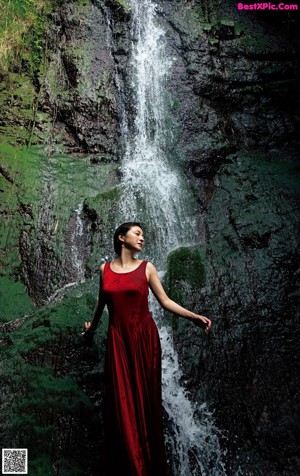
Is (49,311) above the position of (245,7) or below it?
below

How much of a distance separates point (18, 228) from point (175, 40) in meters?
5.48

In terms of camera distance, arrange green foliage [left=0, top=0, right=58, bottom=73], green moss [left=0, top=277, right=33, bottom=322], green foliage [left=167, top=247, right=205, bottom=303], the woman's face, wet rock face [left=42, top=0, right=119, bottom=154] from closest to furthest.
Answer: the woman's face < green foliage [left=167, top=247, right=205, bottom=303] < green moss [left=0, top=277, right=33, bottom=322] < wet rock face [left=42, top=0, right=119, bottom=154] < green foliage [left=0, top=0, right=58, bottom=73]

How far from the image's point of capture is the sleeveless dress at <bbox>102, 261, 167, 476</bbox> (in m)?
2.90

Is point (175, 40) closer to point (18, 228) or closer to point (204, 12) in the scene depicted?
point (204, 12)

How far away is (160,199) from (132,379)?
4.14 m

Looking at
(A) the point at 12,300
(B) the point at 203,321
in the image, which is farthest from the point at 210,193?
(B) the point at 203,321

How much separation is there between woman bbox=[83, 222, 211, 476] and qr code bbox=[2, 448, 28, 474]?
0.89m

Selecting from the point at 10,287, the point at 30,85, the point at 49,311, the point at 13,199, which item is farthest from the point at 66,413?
the point at 30,85

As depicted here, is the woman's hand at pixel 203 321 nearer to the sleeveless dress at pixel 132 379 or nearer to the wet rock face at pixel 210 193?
the sleeveless dress at pixel 132 379

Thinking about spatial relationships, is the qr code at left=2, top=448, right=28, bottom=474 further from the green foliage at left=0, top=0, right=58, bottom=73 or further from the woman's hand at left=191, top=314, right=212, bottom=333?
the green foliage at left=0, top=0, right=58, bottom=73

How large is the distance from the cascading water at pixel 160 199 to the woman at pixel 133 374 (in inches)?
42.1

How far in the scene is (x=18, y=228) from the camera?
6324 millimetres

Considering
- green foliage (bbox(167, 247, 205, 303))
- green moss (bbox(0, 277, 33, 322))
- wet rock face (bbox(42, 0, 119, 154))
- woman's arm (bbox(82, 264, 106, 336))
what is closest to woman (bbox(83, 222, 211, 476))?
woman's arm (bbox(82, 264, 106, 336))

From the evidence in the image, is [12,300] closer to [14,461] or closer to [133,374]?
[14,461]
